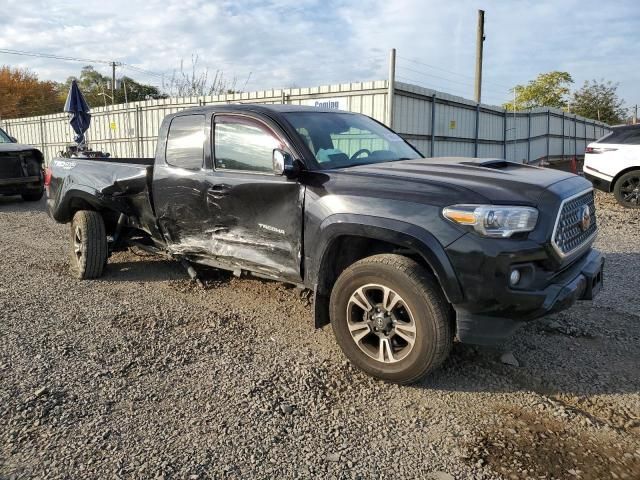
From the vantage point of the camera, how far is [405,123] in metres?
13.7

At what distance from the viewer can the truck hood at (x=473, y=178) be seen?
10.1 feet

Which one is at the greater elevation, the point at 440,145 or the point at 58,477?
the point at 440,145

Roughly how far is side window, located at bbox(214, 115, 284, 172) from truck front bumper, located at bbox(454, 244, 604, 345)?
183 centimetres

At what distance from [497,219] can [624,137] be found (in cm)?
891

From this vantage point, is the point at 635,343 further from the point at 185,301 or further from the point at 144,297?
the point at 144,297

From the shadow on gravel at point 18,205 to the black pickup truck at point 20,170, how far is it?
0.79 feet

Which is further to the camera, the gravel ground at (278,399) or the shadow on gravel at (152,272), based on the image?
the shadow on gravel at (152,272)

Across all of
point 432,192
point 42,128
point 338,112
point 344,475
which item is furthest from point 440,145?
point 42,128

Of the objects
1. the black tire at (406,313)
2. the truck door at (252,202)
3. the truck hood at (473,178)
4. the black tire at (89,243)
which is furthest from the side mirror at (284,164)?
the black tire at (89,243)

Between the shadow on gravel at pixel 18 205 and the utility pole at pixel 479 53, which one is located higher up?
the utility pole at pixel 479 53

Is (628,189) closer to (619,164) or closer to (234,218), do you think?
(619,164)

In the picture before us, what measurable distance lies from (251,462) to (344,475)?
47 cm

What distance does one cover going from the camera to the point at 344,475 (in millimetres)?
2500

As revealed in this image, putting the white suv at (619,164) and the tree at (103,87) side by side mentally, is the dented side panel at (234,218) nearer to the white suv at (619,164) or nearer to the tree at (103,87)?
the white suv at (619,164)
